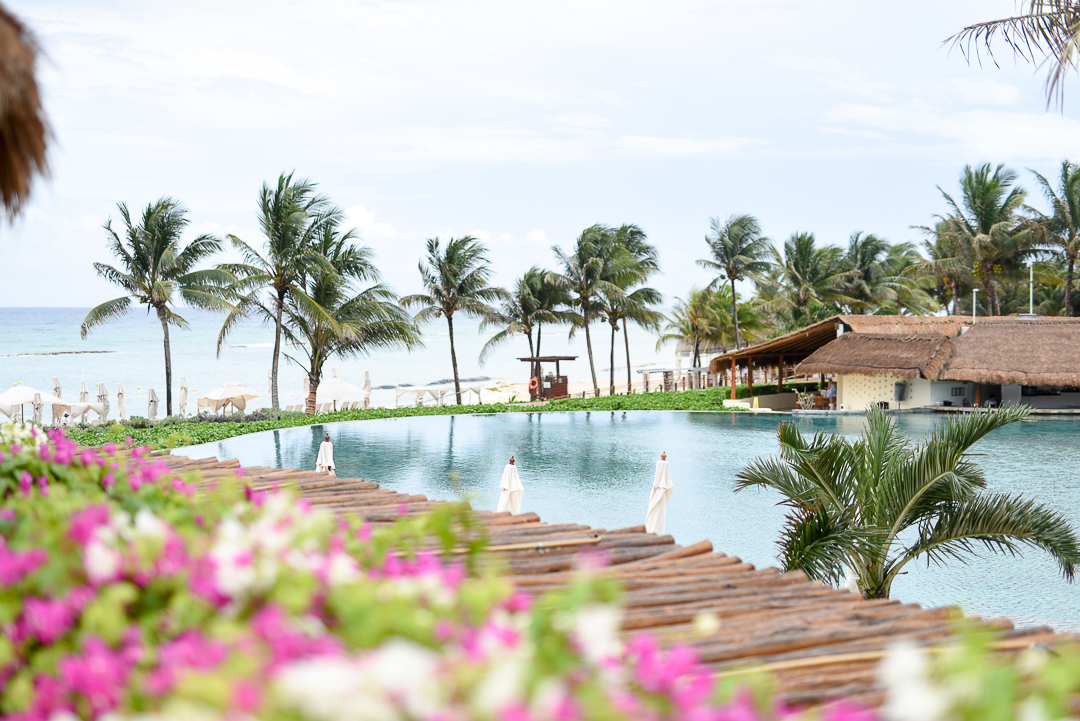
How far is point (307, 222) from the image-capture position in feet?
68.3

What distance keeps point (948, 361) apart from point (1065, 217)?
406 inches

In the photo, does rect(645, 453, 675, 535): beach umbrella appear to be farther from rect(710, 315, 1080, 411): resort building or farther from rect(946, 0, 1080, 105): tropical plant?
rect(710, 315, 1080, 411): resort building

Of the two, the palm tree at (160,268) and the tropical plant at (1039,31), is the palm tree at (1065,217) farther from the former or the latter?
the palm tree at (160,268)

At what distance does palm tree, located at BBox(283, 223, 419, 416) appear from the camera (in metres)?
21.6

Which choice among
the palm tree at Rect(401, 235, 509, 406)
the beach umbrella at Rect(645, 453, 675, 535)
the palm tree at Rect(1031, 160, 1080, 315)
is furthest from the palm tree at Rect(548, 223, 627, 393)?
the beach umbrella at Rect(645, 453, 675, 535)

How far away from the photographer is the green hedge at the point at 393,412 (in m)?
16.0

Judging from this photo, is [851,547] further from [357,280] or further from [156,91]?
[156,91]

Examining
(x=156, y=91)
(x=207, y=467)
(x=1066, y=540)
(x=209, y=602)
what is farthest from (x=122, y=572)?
(x=156, y=91)

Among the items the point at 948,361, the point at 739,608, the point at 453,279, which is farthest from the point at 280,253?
the point at 739,608

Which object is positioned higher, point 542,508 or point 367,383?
point 367,383

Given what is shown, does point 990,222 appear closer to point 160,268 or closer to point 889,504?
point 889,504

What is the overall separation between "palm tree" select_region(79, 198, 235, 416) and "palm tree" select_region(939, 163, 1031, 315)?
26.4m

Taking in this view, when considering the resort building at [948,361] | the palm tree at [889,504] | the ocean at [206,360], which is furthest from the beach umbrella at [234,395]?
the palm tree at [889,504]

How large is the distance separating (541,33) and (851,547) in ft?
150
